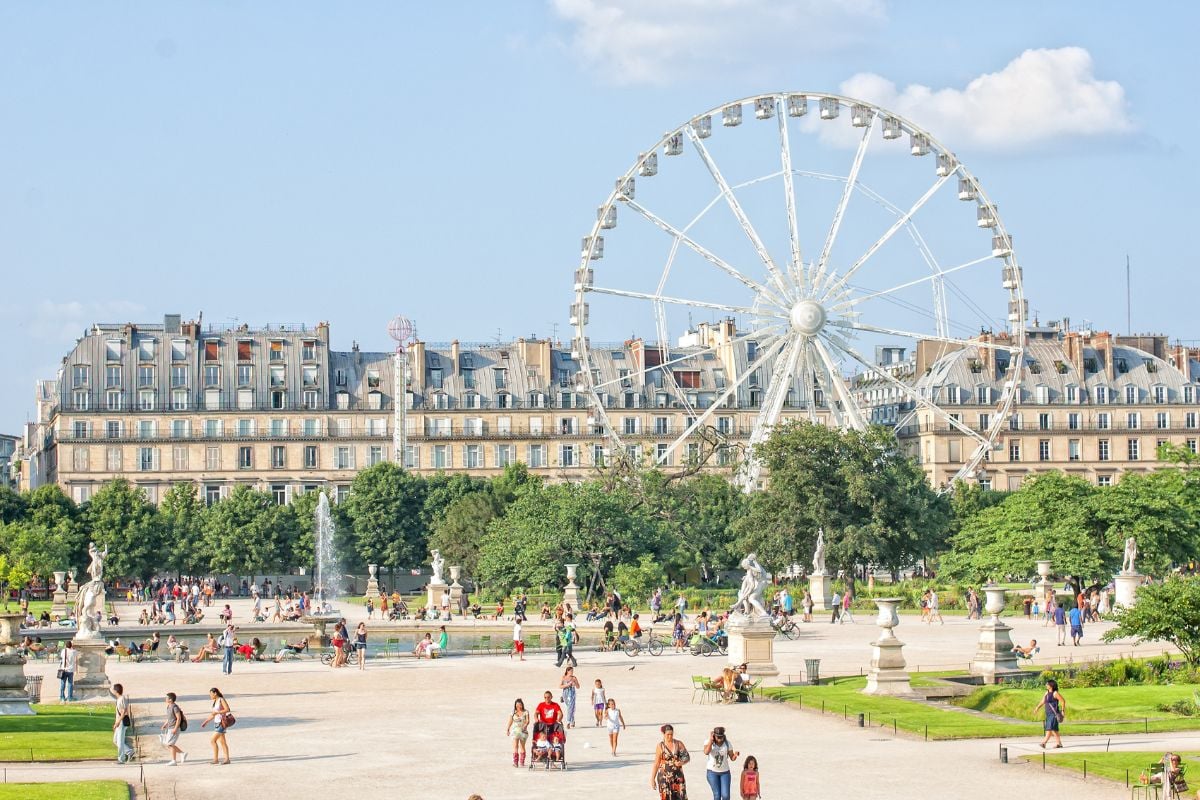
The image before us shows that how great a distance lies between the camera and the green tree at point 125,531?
95.9m

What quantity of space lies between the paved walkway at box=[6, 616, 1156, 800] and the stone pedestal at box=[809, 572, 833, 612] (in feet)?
72.8

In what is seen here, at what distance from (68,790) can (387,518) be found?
251ft

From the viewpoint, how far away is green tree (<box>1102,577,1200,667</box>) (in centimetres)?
3950

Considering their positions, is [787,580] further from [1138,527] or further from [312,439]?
[312,439]

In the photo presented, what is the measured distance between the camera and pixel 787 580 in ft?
258

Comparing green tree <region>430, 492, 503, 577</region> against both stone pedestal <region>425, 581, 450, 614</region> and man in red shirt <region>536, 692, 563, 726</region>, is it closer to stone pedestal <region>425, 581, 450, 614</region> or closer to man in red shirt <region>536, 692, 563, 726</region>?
stone pedestal <region>425, 581, 450, 614</region>

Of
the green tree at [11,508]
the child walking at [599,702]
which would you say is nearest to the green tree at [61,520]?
the green tree at [11,508]

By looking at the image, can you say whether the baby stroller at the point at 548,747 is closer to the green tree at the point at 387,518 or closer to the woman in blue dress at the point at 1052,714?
the woman in blue dress at the point at 1052,714

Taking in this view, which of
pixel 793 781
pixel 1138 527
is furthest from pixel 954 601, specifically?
pixel 793 781

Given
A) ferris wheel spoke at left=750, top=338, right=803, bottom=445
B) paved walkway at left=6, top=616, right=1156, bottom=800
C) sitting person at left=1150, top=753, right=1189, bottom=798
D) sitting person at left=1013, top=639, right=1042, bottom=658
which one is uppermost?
ferris wheel spoke at left=750, top=338, right=803, bottom=445

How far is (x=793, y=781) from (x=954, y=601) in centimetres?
4341

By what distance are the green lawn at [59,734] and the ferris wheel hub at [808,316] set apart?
40125 millimetres

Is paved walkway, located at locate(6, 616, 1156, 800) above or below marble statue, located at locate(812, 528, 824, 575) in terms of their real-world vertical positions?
below

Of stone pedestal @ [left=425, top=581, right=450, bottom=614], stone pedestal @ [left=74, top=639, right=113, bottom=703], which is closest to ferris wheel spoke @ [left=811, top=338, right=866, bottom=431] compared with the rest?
stone pedestal @ [left=425, top=581, right=450, bottom=614]
